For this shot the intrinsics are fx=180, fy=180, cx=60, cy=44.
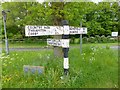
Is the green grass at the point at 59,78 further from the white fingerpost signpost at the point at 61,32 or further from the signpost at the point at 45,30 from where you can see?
the signpost at the point at 45,30

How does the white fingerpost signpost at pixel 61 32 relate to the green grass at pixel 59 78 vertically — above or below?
above

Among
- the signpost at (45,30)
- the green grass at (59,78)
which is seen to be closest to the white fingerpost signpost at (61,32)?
the signpost at (45,30)

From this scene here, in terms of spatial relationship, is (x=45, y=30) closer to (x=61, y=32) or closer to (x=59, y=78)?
(x=61, y=32)

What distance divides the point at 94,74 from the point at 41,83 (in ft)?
4.62

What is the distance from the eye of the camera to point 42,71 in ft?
14.2

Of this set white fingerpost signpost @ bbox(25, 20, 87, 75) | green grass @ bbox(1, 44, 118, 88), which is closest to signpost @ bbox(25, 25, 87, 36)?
white fingerpost signpost @ bbox(25, 20, 87, 75)

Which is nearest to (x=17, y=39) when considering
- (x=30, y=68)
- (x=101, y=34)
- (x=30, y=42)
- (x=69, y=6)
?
(x=30, y=42)

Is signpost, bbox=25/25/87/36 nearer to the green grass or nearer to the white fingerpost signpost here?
the white fingerpost signpost

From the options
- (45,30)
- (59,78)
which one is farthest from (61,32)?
(59,78)

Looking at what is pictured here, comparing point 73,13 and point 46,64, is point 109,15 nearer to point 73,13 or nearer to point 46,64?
point 73,13

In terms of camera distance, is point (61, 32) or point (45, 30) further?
point (61, 32)

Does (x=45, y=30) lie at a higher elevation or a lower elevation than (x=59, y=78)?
higher

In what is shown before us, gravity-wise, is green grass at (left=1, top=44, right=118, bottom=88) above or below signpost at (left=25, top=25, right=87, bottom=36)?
below

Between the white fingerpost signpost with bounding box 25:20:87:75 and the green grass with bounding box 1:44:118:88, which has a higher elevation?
the white fingerpost signpost with bounding box 25:20:87:75
